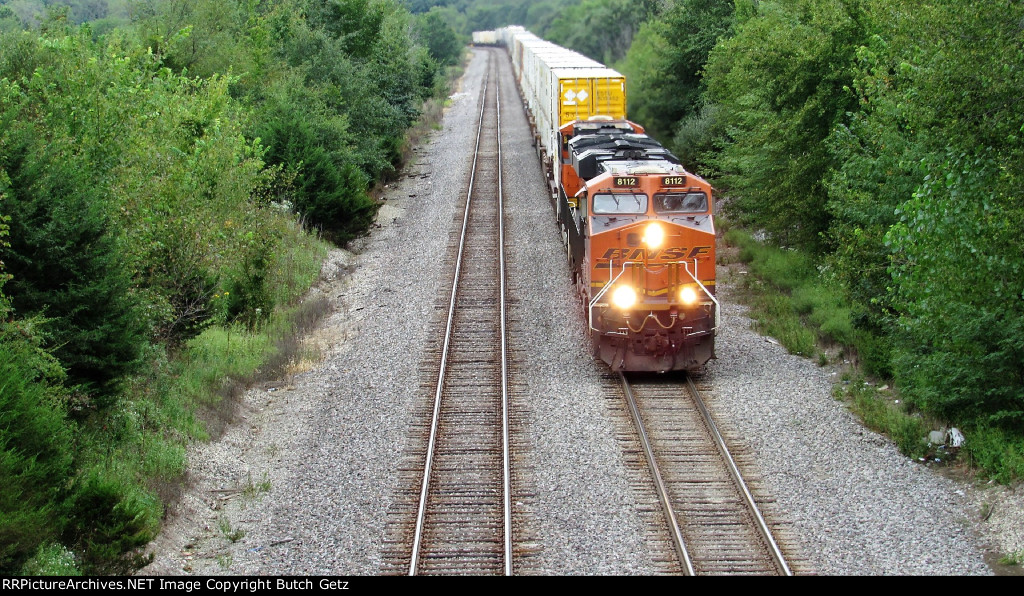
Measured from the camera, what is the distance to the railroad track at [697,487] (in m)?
10.3

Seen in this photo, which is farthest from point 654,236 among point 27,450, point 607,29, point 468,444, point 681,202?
point 607,29

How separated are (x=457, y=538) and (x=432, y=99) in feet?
160

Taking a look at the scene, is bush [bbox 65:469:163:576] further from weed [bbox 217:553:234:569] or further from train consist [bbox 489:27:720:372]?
train consist [bbox 489:27:720:372]

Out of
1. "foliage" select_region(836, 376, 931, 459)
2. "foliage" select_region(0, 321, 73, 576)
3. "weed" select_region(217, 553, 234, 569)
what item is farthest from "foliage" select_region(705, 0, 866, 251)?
"foliage" select_region(0, 321, 73, 576)

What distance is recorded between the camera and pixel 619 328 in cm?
1595

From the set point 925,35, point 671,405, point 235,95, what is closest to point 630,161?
point 671,405

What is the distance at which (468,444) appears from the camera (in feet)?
44.9

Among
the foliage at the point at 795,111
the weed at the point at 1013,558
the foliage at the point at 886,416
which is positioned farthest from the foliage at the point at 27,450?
the foliage at the point at 795,111

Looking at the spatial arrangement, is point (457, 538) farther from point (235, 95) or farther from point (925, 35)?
point (235, 95)

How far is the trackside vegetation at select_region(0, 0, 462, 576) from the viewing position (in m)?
10.1

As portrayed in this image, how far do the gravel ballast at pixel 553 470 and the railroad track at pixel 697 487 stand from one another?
0.91ft

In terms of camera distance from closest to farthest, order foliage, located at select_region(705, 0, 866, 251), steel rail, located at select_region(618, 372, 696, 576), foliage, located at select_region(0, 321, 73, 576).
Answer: foliage, located at select_region(0, 321, 73, 576), steel rail, located at select_region(618, 372, 696, 576), foliage, located at select_region(705, 0, 866, 251)

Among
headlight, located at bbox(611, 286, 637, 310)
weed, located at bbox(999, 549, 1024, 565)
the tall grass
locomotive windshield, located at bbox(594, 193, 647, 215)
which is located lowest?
the tall grass

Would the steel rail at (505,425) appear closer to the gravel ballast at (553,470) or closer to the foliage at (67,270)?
the gravel ballast at (553,470)
